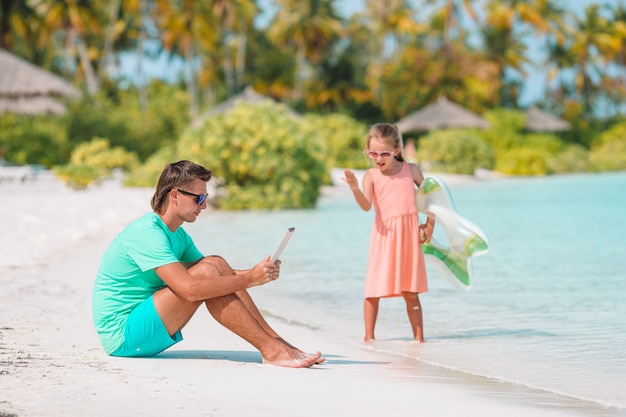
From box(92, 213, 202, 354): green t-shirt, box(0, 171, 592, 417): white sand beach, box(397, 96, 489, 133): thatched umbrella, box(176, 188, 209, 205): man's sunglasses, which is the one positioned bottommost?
box(0, 171, 592, 417): white sand beach

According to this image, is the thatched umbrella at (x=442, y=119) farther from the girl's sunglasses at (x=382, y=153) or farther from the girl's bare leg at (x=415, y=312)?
the girl's sunglasses at (x=382, y=153)

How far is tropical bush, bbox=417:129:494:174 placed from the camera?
131 feet

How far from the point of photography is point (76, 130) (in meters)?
34.9

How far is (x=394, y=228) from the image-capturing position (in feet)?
22.1

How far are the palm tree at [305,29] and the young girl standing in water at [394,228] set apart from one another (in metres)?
46.4

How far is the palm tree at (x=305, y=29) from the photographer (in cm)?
5409

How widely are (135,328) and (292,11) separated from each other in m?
51.2

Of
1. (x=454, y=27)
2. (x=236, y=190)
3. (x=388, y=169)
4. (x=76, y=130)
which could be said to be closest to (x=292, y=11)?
A: (x=454, y=27)

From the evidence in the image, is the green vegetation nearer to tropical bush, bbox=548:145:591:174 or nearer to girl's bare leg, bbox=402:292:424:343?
tropical bush, bbox=548:145:591:174

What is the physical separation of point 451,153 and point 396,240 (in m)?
33.6

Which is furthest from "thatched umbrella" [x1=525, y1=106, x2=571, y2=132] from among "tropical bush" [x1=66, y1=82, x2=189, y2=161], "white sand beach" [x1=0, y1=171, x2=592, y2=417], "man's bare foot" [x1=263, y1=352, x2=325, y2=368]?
"man's bare foot" [x1=263, y1=352, x2=325, y2=368]

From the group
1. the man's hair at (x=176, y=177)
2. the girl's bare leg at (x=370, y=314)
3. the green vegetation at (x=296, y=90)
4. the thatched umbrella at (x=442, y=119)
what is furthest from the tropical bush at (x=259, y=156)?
the thatched umbrella at (x=442, y=119)

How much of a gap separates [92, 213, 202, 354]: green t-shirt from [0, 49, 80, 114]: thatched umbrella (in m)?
27.2

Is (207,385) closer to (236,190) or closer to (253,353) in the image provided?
(253,353)
